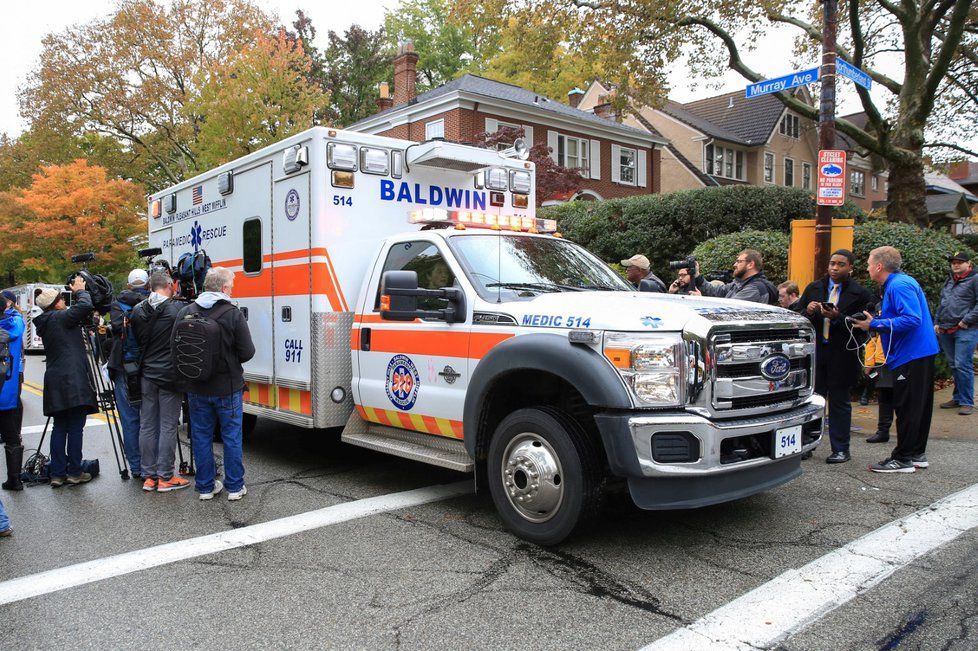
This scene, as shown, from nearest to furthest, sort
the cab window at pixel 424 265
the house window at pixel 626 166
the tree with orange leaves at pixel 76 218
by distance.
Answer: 1. the cab window at pixel 424 265
2. the tree with orange leaves at pixel 76 218
3. the house window at pixel 626 166

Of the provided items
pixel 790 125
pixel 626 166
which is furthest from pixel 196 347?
pixel 790 125

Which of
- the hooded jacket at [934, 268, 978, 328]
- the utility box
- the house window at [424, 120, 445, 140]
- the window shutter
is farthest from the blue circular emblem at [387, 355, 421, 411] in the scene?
the window shutter

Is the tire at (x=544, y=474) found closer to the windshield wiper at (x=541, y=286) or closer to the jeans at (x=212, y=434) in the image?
the windshield wiper at (x=541, y=286)

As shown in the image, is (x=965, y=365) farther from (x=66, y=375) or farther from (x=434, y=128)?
(x=434, y=128)

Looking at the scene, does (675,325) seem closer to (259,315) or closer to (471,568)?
(471,568)

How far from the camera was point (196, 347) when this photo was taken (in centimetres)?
528

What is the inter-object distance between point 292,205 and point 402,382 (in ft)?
6.44

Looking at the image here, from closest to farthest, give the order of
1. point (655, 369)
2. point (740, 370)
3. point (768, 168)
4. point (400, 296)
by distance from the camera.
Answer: point (655, 369) → point (740, 370) → point (400, 296) → point (768, 168)

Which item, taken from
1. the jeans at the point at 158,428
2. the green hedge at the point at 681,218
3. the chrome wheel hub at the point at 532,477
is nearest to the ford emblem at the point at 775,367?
the chrome wheel hub at the point at 532,477

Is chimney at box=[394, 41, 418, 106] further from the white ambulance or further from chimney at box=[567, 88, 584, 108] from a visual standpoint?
the white ambulance

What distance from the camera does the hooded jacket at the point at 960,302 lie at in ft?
27.6

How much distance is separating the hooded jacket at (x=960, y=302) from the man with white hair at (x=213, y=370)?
8.06 m

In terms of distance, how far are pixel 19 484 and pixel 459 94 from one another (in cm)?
2240

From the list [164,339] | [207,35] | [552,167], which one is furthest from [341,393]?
[207,35]
